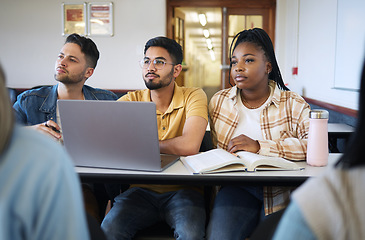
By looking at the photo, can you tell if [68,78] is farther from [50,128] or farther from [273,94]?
[273,94]

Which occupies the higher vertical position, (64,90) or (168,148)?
(64,90)

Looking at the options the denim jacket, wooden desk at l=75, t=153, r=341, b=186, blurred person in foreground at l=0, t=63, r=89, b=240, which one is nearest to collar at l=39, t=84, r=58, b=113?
the denim jacket

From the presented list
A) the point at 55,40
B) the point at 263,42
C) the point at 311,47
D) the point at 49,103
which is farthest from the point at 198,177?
the point at 55,40

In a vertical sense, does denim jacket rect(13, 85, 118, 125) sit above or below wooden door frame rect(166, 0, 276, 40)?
below

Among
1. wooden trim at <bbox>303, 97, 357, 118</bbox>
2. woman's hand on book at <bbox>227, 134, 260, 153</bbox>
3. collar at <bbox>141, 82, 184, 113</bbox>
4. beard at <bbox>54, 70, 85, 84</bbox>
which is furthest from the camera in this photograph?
wooden trim at <bbox>303, 97, 357, 118</bbox>

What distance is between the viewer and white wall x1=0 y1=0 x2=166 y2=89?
5.54 metres

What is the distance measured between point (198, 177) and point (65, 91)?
3.56 feet

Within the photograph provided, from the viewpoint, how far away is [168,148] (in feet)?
5.37

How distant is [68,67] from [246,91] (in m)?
0.96

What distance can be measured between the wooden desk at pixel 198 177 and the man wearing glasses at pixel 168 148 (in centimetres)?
22

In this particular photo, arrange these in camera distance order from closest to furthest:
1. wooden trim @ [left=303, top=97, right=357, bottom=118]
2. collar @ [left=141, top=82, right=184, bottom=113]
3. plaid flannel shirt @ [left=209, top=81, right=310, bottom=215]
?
plaid flannel shirt @ [left=209, top=81, right=310, bottom=215], collar @ [left=141, top=82, right=184, bottom=113], wooden trim @ [left=303, top=97, right=357, bottom=118]

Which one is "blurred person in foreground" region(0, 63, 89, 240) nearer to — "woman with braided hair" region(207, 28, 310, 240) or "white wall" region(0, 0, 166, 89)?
"woman with braided hair" region(207, 28, 310, 240)

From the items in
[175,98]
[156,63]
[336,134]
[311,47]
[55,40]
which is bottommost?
[336,134]

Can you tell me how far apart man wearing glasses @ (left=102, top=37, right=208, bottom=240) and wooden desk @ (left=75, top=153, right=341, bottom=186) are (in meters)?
0.22
